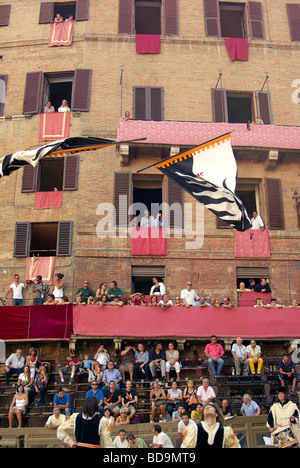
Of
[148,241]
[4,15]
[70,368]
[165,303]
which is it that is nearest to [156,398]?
[70,368]

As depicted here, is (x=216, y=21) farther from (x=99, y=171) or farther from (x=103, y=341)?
(x=103, y=341)

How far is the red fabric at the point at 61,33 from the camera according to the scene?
1003 inches

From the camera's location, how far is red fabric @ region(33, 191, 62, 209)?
74.1 feet

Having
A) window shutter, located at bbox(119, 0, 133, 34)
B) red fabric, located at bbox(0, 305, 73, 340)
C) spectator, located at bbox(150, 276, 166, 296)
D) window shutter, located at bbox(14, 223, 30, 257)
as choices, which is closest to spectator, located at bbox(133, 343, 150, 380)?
red fabric, located at bbox(0, 305, 73, 340)

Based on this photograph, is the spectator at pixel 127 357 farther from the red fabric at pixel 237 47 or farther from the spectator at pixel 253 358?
the red fabric at pixel 237 47

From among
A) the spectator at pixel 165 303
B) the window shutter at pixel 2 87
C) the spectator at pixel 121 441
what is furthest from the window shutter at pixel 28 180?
the spectator at pixel 121 441

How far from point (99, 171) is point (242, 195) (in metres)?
6.66

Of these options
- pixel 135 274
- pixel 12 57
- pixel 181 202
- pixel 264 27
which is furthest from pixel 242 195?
pixel 12 57

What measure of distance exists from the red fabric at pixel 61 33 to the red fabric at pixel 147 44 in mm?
3193

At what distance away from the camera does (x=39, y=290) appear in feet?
66.6

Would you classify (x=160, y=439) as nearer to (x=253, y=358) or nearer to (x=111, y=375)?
(x=111, y=375)

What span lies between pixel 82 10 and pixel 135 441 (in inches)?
835

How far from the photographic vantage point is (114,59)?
25.1m
